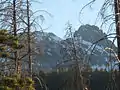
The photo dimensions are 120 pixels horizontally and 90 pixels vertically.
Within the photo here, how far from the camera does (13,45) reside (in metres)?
15.0

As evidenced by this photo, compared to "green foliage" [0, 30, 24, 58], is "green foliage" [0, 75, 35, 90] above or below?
below

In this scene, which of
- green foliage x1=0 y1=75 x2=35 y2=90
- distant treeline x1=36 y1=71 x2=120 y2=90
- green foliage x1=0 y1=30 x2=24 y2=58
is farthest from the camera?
distant treeline x1=36 y1=71 x2=120 y2=90

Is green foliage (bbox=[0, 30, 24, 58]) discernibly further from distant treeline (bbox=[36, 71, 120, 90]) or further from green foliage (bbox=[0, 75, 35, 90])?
distant treeline (bbox=[36, 71, 120, 90])

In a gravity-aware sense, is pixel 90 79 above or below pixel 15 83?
below

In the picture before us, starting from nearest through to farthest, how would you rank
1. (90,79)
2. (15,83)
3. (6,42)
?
1. (15,83)
2. (6,42)
3. (90,79)

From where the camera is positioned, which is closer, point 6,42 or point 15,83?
point 15,83

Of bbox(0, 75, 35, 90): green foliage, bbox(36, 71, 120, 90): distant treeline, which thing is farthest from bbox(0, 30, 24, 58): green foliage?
bbox(36, 71, 120, 90): distant treeline

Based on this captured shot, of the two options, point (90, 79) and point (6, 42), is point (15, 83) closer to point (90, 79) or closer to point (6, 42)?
point (6, 42)

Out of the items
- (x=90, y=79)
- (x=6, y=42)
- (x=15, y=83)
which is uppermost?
(x=6, y=42)

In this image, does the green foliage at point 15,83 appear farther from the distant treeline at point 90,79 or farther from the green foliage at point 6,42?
the distant treeline at point 90,79

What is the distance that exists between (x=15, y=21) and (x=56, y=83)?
33.6m

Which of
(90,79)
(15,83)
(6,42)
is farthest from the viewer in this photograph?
(90,79)

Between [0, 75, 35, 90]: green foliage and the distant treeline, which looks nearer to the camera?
[0, 75, 35, 90]: green foliage

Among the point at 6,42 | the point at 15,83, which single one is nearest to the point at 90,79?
the point at 6,42
